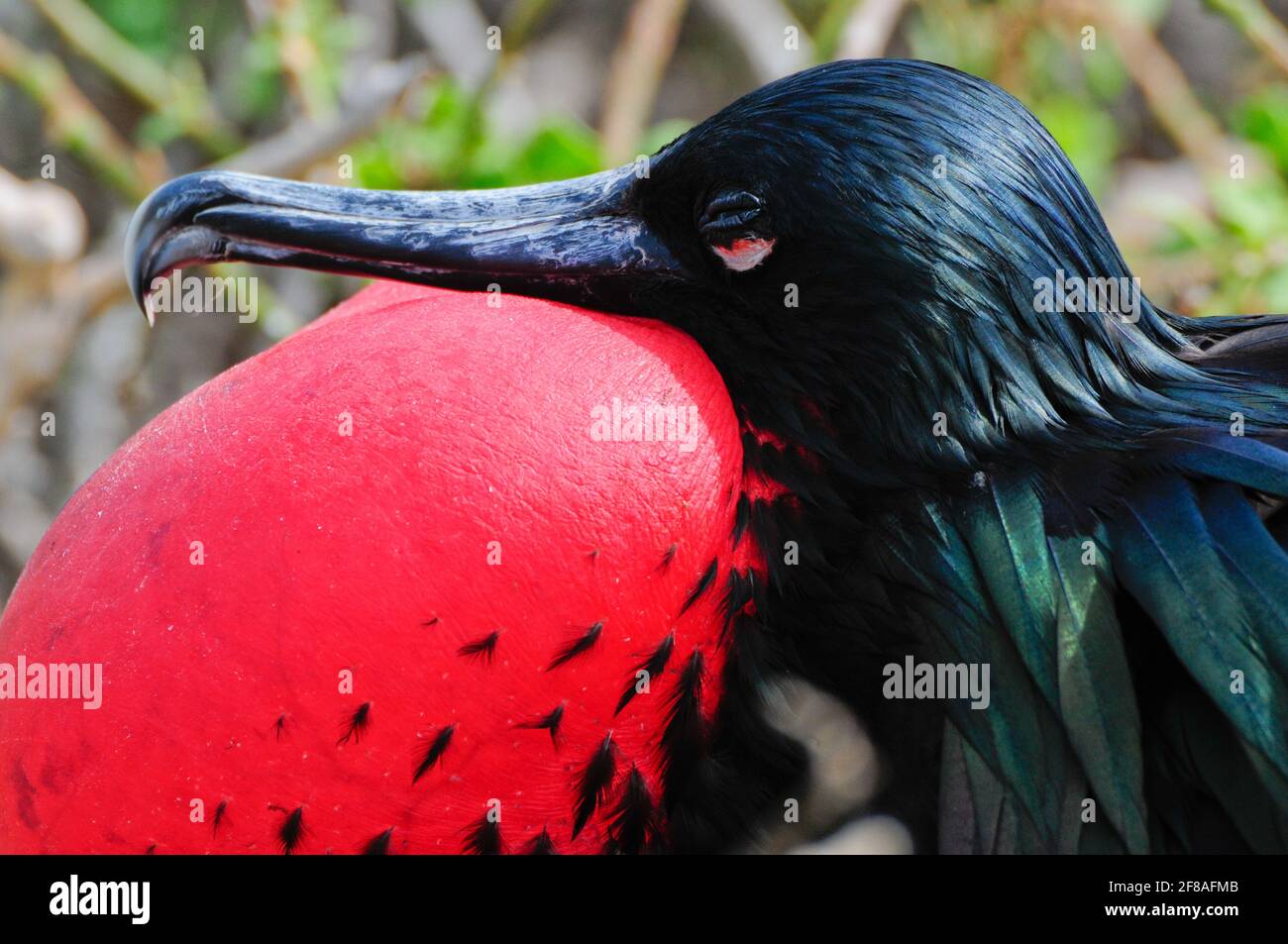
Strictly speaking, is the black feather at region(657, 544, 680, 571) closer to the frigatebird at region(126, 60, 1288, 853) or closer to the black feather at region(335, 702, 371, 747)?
the frigatebird at region(126, 60, 1288, 853)

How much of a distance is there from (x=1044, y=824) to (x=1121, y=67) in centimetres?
291

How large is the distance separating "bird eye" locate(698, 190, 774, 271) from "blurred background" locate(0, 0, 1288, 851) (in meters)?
1.02

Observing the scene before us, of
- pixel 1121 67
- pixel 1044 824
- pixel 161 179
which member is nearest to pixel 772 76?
pixel 1121 67

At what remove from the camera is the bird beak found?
1403 millimetres

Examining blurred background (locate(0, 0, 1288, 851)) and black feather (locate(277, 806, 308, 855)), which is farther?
blurred background (locate(0, 0, 1288, 851))

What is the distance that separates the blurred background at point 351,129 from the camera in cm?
265

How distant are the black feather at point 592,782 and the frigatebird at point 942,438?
9 cm

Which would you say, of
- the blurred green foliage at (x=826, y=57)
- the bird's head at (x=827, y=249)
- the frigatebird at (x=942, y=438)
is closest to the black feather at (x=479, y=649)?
the frigatebird at (x=942, y=438)

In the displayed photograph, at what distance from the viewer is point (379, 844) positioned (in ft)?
3.79
